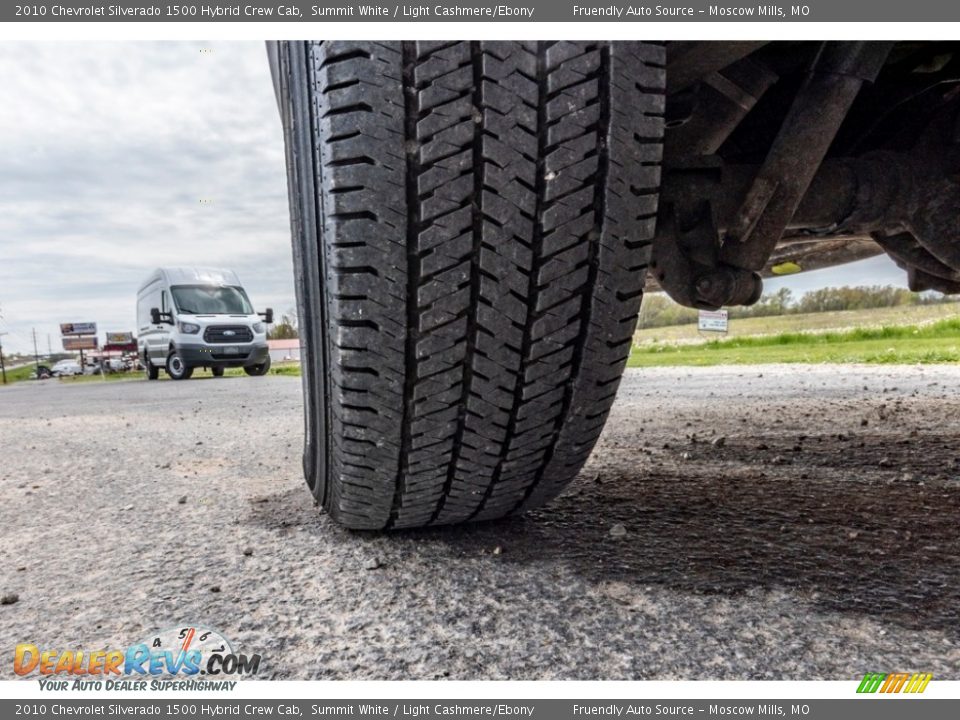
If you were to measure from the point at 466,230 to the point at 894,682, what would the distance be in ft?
2.37

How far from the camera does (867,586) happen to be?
0.88 metres

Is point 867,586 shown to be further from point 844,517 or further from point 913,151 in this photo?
point 913,151

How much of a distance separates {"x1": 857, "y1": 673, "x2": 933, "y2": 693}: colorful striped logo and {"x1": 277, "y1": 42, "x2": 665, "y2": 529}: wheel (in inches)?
18.4

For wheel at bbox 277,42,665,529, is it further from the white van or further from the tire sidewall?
the tire sidewall

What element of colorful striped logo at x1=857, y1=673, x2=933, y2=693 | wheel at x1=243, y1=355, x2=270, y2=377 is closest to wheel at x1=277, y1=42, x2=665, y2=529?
colorful striped logo at x1=857, y1=673, x2=933, y2=693

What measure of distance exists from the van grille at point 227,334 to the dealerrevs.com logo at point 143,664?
341 inches

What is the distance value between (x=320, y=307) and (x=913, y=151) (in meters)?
1.36

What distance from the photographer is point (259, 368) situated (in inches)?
365

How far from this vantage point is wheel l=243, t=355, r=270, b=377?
9164mm

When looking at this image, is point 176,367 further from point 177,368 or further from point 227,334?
point 227,334

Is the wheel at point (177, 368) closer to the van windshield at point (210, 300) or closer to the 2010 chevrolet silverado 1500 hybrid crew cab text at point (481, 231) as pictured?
the van windshield at point (210, 300)

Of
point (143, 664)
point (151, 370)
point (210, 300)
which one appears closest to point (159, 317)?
point (210, 300)

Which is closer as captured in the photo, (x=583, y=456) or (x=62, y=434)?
(x=583, y=456)

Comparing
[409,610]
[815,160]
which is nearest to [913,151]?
[815,160]
